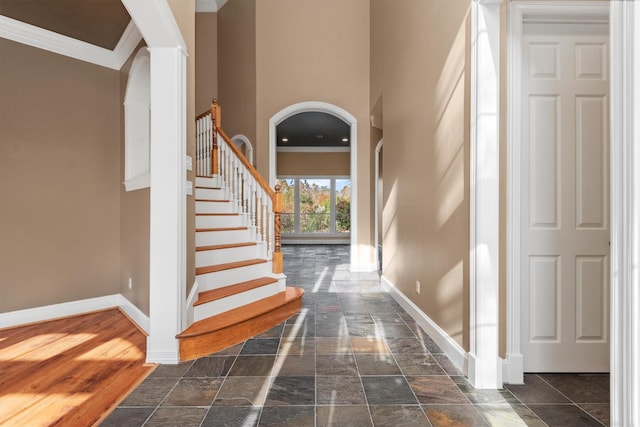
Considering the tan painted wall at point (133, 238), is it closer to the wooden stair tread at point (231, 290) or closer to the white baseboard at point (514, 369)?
the wooden stair tread at point (231, 290)

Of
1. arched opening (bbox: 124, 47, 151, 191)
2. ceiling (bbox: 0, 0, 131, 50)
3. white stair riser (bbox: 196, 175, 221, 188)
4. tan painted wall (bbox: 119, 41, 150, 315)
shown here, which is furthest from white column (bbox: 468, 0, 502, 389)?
white stair riser (bbox: 196, 175, 221, 188)

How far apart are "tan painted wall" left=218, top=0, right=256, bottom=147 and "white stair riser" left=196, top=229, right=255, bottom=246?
285cm

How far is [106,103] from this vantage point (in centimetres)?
398

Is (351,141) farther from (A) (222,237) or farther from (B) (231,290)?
(B) (231,290)

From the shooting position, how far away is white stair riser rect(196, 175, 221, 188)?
4.86 metres

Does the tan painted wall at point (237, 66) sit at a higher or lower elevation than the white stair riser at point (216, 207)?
higher

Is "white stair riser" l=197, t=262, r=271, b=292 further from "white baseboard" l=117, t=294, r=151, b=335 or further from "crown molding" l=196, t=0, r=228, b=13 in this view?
"crown molding" l=196, t=0, r=228, b=13

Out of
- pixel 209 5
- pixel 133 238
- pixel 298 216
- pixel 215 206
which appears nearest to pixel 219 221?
pixel 215 206

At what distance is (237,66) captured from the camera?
6930 mm

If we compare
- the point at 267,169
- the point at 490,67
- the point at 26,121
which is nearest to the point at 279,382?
the point at 490,67

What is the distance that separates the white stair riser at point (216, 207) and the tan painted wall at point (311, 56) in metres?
2.14

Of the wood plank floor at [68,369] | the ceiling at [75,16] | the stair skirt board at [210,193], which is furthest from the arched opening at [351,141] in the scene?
the wood plank floor at [68,369]

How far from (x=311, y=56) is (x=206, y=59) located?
92.3 inches

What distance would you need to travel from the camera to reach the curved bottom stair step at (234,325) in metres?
2.65
